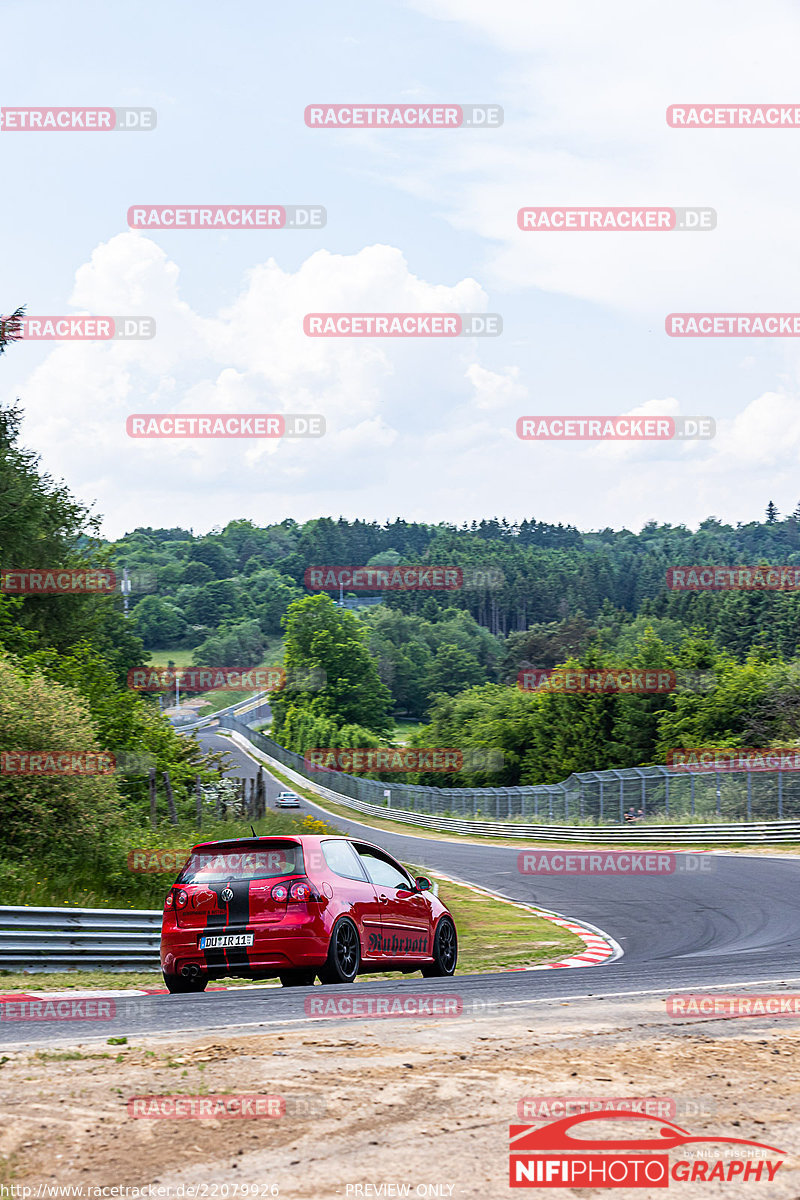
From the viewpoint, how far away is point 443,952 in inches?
486

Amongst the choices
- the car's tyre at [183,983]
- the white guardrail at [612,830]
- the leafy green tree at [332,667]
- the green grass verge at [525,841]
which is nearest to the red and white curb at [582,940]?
the car's tyre at [183,983]

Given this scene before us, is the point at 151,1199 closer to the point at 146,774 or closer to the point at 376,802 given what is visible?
the point at 146,774

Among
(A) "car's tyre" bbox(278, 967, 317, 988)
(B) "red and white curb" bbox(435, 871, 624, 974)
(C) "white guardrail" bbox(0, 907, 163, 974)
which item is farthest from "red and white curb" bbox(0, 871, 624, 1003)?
(C) "white guardrail" bbox(0, 907, 163, 974)

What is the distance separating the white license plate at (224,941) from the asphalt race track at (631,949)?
413mm

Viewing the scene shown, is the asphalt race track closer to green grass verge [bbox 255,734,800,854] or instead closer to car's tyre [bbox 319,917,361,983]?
car's tyre [bbox 319,917,361,983]

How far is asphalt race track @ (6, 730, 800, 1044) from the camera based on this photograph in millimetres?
8133

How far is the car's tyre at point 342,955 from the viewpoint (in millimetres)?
10039

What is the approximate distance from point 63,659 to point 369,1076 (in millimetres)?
24815

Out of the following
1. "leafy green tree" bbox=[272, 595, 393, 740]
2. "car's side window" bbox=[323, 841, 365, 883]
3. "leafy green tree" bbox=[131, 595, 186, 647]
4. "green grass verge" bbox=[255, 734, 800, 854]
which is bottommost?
"green grass verge" bbox=[255, 734, 800, 854]

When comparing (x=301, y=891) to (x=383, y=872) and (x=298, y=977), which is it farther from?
(x=383, y=872)

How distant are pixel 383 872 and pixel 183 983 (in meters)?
2.17

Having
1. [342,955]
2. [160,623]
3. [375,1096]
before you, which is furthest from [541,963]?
[160,623]

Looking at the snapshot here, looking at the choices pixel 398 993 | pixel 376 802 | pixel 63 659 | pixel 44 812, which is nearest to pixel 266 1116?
pixel 398 993

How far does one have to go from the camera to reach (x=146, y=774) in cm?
2697
